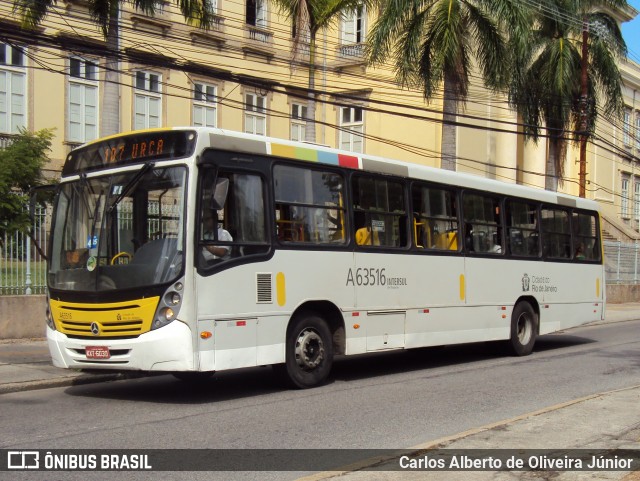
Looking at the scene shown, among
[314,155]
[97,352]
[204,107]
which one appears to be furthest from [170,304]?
[204,107]

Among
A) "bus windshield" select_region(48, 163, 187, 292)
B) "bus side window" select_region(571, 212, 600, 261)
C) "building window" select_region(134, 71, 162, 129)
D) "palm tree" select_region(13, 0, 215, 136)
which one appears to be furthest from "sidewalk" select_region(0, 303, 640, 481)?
"building window" select_region(134, 71, 162, 129)

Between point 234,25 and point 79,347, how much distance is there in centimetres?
2396

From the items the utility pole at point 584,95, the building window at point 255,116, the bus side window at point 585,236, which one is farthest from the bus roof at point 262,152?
the building window at point 255,116

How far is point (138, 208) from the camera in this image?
31.3 ft

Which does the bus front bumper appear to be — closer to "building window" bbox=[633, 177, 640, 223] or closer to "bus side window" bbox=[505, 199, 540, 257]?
"bus side window" bbox=[505, 199, 540, 257]

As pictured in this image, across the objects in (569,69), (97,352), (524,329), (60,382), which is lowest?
(60,382)

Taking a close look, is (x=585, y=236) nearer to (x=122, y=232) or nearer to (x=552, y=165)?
(x=122, y=232)

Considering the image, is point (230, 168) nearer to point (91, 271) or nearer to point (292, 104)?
point (91, 271)

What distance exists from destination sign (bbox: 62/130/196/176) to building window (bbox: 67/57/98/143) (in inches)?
698

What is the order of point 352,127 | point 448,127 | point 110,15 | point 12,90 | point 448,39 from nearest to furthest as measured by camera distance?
1. point 110,15
2. point 448,39
3. point 448,127
4. point 12,90
5. point 352,127

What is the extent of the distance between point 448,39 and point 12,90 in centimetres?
1374

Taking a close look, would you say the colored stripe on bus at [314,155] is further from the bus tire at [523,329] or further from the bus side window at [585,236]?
the bus side window at [585,236]

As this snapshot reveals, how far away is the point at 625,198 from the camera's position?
5366cm

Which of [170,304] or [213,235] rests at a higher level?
[213,235]
